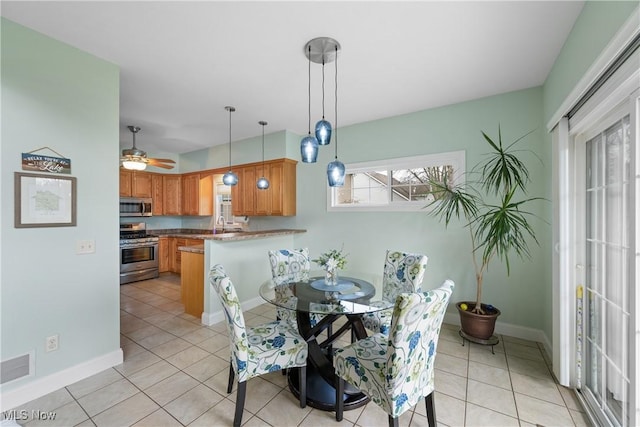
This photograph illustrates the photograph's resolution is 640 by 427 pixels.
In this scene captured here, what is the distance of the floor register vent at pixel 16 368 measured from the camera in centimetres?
179

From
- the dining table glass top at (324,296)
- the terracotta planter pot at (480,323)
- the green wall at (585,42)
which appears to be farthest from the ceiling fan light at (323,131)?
the terracotta planter pot at (480,323)

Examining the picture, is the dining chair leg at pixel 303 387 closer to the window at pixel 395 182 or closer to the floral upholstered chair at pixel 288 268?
the floral upholstered chair at pixel 288 268

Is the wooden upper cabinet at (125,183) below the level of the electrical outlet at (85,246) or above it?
above

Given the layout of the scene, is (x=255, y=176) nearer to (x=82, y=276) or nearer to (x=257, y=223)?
(x=257, y=223)

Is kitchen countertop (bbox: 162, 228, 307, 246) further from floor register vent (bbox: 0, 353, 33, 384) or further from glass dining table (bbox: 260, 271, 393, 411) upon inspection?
floor register vent (bbox: 0, 353, 33, 384)

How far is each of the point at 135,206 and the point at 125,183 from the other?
0.48 metres

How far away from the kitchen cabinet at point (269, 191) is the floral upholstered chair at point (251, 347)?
107 inches

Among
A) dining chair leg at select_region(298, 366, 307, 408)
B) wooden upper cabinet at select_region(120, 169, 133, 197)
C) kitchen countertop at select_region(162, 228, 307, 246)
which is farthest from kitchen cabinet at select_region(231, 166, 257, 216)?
dining chair leg at select_region(298, 366, 307, 408)

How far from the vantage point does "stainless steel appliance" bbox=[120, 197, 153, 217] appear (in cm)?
510

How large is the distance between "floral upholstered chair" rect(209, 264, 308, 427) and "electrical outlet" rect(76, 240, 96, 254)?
1302 mm

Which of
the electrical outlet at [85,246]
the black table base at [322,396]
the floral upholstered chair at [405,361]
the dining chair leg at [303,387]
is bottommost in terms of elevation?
the black table base at [322,396]

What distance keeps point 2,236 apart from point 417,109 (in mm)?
4073

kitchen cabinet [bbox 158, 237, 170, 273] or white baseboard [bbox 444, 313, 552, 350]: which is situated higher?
kitchen cabinet [bbox 158, 237, 170, 273]

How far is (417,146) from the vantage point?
346 cm
